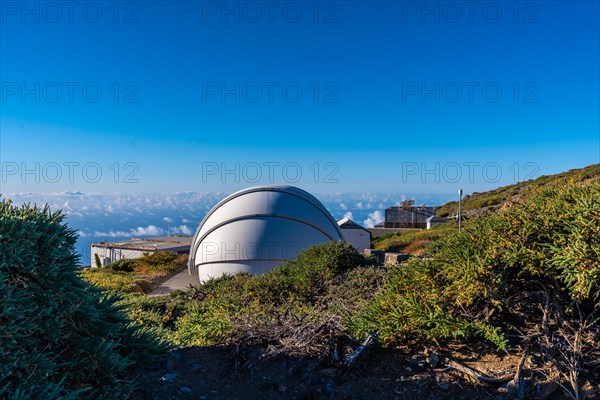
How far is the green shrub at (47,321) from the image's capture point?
9.11 ft

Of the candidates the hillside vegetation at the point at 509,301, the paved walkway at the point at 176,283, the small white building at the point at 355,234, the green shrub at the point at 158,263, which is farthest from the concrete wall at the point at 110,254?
the hillside vegetation at the point at 509,301

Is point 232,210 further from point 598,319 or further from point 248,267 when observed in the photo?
point 598,319

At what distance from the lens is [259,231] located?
1485 centimetres

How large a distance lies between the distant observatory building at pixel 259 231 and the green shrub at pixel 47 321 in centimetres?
1085

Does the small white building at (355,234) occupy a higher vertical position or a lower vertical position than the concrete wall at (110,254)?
higher

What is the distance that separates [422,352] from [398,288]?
2.51ft

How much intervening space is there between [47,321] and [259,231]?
463 inches

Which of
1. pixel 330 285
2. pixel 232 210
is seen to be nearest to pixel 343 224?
pixel 232 210

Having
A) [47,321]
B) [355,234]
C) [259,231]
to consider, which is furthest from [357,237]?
[47,321]

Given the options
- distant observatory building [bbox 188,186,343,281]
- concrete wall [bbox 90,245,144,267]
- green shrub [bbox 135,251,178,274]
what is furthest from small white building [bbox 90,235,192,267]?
distant observatory building [bbox 188,186,343,281]

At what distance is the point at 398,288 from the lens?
4.69 m

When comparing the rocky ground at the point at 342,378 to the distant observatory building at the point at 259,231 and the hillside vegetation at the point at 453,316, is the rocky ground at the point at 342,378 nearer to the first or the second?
the hillside vegetation at the point at 453,316

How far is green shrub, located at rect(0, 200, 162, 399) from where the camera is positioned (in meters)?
2.78

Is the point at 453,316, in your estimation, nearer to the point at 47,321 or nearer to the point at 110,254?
the point at 47,321
